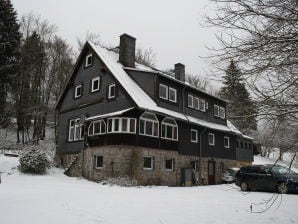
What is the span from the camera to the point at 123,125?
23797mm

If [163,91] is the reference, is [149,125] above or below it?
below

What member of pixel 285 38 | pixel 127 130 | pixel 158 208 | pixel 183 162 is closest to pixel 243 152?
pixel 183 162

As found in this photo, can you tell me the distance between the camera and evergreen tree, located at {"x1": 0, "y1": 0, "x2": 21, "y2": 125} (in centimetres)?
3575

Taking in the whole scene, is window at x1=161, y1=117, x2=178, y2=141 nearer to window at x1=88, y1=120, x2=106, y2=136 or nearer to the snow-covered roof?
the snow-covered roof

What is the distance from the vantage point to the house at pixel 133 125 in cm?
2372

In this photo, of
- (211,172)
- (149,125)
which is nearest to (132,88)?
(149,125)

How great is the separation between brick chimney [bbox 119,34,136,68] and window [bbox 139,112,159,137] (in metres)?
5.95

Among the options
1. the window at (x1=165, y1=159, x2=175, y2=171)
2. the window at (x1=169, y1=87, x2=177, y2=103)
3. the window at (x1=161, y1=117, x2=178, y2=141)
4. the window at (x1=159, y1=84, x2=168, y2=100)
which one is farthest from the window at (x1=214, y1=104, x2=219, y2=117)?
the window at (x1=165, y1=159, x2=175, y2=171)

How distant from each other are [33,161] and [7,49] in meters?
17.3

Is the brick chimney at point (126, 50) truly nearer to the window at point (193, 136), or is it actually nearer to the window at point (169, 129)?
the window at point (169, 129)

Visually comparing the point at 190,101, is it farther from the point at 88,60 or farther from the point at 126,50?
the point at 88,60

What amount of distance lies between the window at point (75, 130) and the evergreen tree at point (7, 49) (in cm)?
888

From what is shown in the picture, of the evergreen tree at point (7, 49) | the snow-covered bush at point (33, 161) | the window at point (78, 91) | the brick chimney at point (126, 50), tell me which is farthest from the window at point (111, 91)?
the evergreen tree at point (7, 49)

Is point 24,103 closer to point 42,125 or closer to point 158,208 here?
point 42,125
